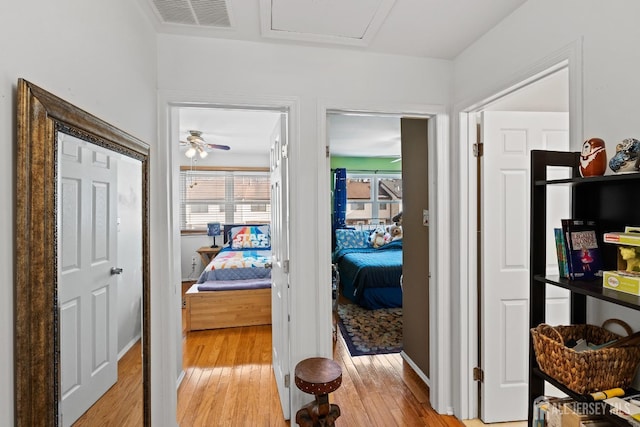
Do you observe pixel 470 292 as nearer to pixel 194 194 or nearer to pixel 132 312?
pixel 132 312

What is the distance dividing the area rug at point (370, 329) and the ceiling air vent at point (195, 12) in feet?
9.37

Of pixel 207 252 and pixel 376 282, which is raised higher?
pixel 207 252

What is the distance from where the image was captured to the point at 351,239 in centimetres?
562

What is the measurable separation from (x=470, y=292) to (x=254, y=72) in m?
1.95

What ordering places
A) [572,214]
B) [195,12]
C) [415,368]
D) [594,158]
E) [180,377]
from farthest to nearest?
[415,368] < [180,377] < [195,12] < [572,214] < [594,158]

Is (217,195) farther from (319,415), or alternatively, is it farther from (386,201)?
(319,415)

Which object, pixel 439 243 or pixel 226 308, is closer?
pixel 439 243

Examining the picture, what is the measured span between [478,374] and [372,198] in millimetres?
4770

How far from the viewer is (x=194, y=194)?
5.89 meters

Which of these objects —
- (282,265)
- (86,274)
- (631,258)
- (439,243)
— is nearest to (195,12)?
(86,274)

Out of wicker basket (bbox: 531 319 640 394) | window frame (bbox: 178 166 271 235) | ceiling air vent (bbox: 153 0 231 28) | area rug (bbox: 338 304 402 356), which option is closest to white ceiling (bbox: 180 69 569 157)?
window frame (bbox: 178 166 271 235)

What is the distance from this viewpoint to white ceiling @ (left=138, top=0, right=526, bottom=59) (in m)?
1.54

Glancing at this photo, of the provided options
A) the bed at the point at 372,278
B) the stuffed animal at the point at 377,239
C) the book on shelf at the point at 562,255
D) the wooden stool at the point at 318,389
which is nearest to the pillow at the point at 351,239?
the stuffed animal at the point at 377,239

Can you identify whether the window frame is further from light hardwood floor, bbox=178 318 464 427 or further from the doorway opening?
the doorway opening
